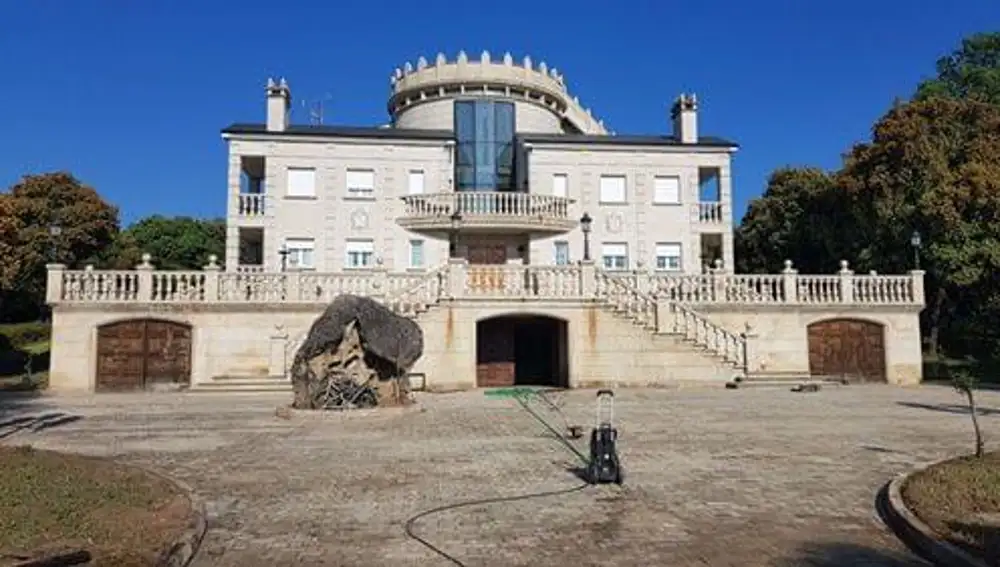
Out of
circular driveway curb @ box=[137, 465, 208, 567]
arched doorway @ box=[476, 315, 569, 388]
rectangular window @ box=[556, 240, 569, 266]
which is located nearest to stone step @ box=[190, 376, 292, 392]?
arched doorway @ box=[476, 315, 569, 388]

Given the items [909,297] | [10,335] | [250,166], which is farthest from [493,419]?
[10,335]

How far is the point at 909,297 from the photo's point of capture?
25.6m

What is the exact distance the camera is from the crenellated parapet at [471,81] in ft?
118

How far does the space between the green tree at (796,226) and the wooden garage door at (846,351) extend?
10505mm

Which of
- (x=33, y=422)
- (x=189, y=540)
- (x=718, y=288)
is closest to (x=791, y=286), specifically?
(x=718, y=288)

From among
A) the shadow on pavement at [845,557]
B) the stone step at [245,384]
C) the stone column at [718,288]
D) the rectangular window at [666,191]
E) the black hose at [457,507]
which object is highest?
the rectangular window at [666,191]

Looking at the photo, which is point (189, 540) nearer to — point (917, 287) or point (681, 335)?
point (681, 335)

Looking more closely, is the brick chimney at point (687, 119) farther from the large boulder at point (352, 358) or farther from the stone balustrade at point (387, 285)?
the large boulder at point (352, 358)


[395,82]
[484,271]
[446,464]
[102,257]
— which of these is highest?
[395,82]

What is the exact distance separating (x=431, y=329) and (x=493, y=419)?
25.6 ft

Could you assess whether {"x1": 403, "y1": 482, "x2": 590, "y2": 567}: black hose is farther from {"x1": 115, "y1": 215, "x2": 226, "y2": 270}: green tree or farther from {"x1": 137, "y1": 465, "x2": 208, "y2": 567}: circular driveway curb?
{"x1": 115, "y1": 215, "x2": 226, "y2": 270}: green tree

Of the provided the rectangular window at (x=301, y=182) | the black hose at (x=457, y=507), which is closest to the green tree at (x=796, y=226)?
the rectangular window at (x=301, y=182)

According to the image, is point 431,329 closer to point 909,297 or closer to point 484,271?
point 484,271

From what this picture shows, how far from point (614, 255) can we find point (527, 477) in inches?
950
